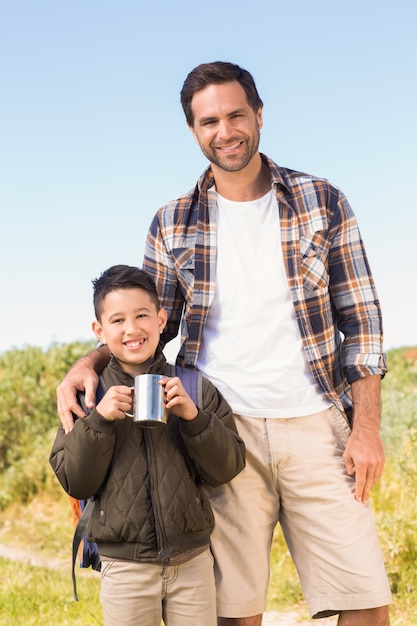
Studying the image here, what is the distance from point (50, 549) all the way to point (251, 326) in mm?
4853

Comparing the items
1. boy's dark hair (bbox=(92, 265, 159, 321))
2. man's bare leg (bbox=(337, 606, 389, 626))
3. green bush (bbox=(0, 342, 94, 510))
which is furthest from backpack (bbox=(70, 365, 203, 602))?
green bush (bbox=(0, 342, 94, 510))

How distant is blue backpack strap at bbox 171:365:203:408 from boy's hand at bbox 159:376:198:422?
0.64ft

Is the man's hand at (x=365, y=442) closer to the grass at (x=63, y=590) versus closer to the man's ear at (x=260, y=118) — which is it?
the man's ear at (x=260, y=118)

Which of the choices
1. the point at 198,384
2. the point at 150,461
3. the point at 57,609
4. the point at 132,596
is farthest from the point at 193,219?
the point at 57,609

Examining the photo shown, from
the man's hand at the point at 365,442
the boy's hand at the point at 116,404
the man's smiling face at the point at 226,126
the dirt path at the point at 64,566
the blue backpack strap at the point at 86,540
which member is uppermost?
the man's smiling face at the point at 226,126

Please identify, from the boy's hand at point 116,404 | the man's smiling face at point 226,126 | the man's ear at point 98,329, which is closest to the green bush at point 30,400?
the man's ear at point 98,329

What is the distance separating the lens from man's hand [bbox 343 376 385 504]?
9.81 feet

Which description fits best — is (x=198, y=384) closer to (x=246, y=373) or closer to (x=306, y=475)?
(x=246, y=373)

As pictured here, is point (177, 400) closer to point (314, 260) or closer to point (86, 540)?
point (86, 540)

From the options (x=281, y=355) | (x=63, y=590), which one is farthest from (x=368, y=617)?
(x=63, y=590)

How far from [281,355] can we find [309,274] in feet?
1.11

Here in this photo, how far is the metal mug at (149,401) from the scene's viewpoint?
2.48m

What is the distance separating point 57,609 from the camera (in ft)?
15.7

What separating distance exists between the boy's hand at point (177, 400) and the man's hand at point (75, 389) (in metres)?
0.34
